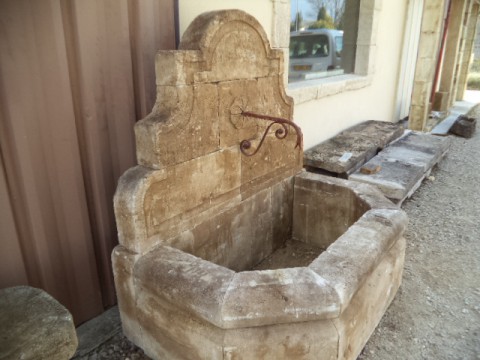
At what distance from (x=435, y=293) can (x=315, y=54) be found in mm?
3451

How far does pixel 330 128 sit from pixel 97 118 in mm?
3490

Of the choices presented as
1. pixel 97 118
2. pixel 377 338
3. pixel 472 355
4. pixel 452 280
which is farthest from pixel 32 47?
pixel 452 280

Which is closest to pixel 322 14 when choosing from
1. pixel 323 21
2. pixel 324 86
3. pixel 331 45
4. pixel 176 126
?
pixel 323 21

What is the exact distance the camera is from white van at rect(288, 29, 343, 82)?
15.5ft

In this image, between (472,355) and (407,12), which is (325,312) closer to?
(472,355)

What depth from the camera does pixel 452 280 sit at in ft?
10.2

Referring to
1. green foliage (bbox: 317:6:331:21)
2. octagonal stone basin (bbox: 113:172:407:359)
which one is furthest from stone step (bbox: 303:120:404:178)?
green foliage (bbox: 317:6:331:21)

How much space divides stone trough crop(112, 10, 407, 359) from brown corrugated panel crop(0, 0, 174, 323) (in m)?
0.34

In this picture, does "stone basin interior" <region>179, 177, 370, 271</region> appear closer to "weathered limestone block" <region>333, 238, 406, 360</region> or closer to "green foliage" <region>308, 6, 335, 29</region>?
"weathered limestone block" <region>333, 238, 406, 360</region>

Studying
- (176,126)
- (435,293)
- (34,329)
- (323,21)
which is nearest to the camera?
(34,329)

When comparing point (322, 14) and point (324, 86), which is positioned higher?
point (322, 14)

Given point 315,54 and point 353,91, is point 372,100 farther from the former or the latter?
point 315,54

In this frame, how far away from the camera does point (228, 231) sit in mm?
2695

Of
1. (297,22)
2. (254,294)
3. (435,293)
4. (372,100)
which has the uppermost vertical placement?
(297,22)
